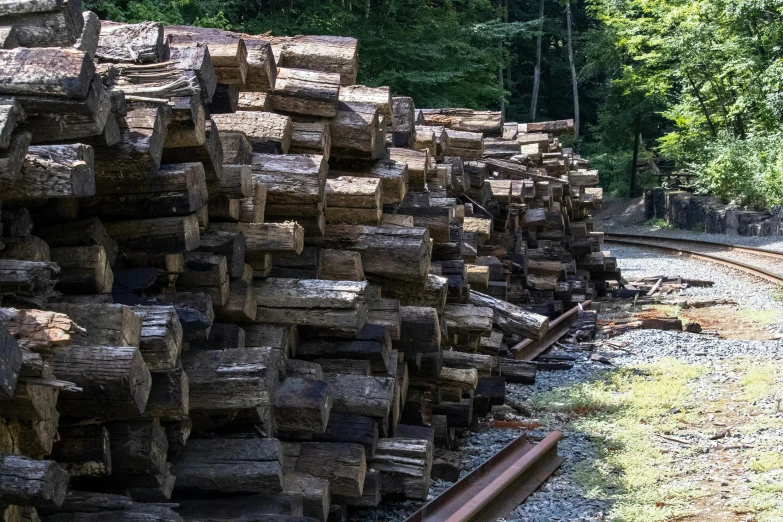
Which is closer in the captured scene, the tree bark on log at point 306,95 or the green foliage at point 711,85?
the tree bark on log at point 306,95

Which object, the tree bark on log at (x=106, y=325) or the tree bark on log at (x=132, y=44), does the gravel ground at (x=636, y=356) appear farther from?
the tree bark on log at (x=132, y=44)

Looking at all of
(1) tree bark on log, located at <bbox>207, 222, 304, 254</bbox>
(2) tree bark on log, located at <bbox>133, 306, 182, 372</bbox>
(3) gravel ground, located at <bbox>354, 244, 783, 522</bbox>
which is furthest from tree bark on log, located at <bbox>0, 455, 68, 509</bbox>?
(3) gravel ground, located at <bbox>354, 244, 783, 522</bbox>

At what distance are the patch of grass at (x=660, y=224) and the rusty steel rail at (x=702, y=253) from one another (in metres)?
4.71

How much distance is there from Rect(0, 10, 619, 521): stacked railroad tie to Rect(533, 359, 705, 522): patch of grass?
3.21ft

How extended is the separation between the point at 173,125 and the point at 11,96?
105 cm

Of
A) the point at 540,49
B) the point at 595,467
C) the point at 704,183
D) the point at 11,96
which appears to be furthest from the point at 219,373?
the point at 540,49

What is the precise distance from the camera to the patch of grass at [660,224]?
1568 inches

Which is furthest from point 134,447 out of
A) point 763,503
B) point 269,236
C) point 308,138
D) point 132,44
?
point 763,503

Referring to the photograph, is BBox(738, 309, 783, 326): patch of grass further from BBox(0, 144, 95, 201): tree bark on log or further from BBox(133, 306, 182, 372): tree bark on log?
BBox(0, 144, 95, 201): tree bark on log

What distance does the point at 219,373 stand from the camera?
4.91m

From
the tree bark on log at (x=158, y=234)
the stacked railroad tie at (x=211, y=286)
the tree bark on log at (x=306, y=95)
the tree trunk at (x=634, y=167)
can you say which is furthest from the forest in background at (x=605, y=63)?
the tree bark on log at (x=158, y=234)

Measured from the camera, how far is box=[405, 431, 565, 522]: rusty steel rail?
5852mm

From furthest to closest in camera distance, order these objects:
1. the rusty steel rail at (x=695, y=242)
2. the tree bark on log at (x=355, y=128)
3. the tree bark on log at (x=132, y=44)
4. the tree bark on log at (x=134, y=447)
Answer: the rusty steel rail at (x=695, y=242) → the tree bark on log at (x=355, y=128) → the tree bark on log at (x=132, y=44) → the tree bark on log at (x=134, y=447)

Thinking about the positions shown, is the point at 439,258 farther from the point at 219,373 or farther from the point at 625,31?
the point at 625,31
